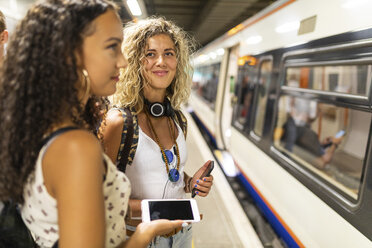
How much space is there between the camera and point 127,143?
1.29 meters

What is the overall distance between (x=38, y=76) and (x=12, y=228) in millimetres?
472

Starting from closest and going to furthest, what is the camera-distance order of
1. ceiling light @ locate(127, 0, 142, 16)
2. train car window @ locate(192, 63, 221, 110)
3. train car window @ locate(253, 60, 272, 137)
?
train car window @ locate(253, 60, 272, 137) → ceiling light @ locate(127, 0, 142, 16) → train car window @ locate(192, 63, 221, 110)

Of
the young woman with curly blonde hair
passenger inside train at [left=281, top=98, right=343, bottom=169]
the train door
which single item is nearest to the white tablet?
the young woman with curly blonde hair

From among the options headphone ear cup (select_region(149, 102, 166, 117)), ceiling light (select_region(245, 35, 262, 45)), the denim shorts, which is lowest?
the denim shorts

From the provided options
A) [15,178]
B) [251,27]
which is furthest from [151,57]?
[251,27]

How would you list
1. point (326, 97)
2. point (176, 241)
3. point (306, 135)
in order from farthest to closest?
point (306, 135) < point (326, 97) < point (176, 241)

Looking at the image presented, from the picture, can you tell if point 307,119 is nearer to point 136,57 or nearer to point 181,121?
point 181,121

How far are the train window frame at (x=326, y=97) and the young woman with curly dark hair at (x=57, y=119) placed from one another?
5.62 ft

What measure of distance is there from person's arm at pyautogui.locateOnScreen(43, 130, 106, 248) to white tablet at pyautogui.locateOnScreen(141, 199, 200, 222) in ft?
1.43

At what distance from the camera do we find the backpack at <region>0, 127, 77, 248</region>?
0.85m

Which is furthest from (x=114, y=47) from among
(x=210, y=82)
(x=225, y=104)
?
(x=210, y=82)

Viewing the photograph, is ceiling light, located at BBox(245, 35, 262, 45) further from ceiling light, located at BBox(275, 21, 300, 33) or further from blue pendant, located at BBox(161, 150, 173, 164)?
blue pendant, located at BBox(161, 150, 173, 164)

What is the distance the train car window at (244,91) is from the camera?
15.3ft

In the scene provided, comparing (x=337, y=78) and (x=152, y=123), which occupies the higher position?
(x=337, y=78)
